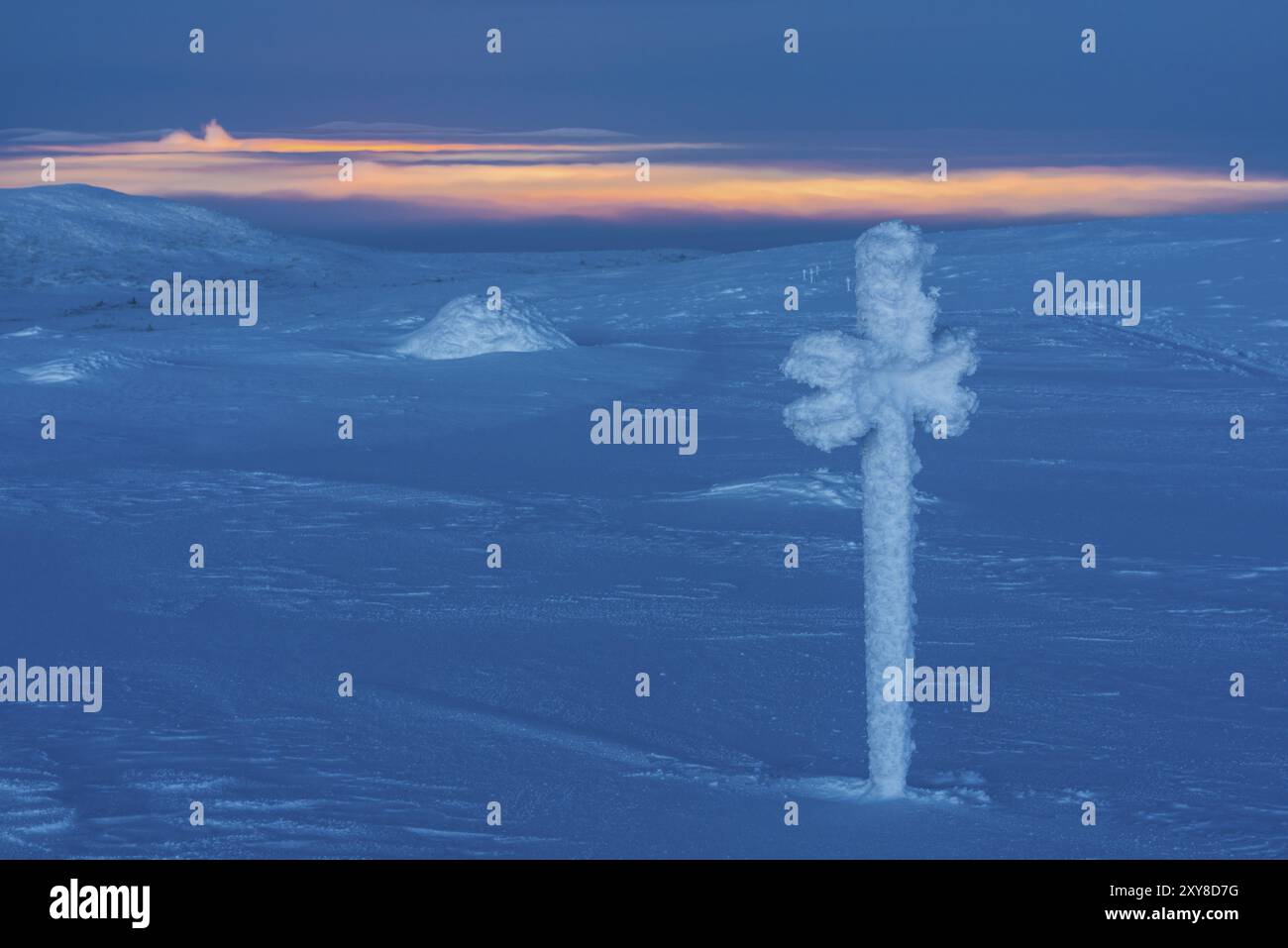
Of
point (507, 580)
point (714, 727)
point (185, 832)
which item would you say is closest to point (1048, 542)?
point (507, 580)

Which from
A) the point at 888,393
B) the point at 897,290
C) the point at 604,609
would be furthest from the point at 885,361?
the point at 604,609

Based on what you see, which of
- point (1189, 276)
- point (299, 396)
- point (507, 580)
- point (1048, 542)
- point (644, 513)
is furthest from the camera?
point (1189, 276)

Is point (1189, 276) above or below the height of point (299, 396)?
above

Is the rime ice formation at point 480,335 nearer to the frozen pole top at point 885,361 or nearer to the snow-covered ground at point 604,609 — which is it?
the snow-covered ground at point 604,609

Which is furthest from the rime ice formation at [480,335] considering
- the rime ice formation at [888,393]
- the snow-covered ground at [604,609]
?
the rime ice formation at [888,393]

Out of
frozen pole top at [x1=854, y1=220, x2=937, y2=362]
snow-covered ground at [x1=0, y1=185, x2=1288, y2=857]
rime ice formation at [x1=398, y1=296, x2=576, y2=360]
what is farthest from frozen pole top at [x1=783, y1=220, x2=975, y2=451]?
rime ice formation at [x1=398, y1=296, x2=576, y2=360]

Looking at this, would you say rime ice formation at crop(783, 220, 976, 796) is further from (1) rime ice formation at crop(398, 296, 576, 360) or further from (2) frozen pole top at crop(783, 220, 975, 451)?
(1) rime ice formation at crop(398, 296, 576, 360)

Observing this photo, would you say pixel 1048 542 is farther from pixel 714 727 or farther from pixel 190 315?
pixel 190 315
